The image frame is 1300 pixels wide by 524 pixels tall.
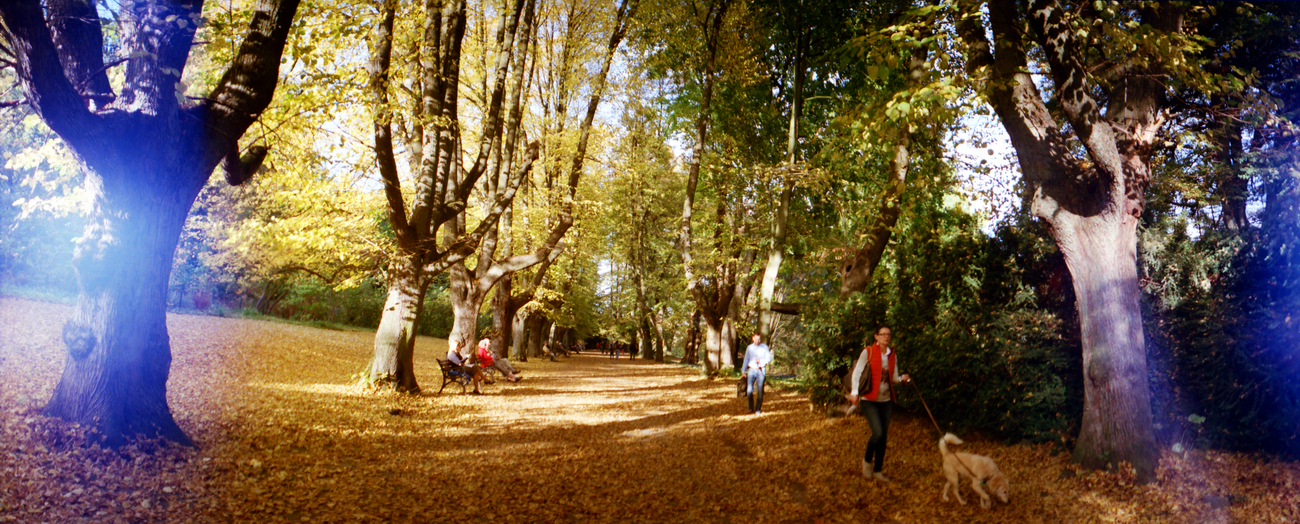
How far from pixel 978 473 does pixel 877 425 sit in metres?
1.05

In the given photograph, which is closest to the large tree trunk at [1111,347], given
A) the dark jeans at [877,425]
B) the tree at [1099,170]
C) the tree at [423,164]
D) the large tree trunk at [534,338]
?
the tree at [1099,170]

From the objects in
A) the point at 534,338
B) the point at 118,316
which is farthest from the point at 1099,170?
the point at 534,338

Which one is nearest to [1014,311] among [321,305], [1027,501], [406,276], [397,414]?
[1027,501]

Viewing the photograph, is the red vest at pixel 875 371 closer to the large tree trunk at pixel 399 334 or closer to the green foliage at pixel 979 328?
the green foliage at pixel 979 328

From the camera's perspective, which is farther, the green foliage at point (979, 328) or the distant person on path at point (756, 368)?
the distant person on path at point (756, 368)

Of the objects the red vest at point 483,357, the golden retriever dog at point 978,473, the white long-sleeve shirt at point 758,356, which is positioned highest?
the white long-sleeve shirt at point 758,356

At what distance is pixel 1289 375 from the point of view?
6.20 meters

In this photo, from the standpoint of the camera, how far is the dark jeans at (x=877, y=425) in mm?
6422

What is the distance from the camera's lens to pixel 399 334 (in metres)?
11.8

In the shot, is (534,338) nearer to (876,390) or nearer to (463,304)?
(463,304)

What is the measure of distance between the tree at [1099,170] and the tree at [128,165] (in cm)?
734

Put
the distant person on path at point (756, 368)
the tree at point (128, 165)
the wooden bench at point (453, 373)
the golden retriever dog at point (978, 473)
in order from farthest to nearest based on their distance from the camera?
the wooden bench at point (453, 373), the distant person on path at point (756, 368), the golden retriever dog at point (978, 473), the tree at point (128, 165)

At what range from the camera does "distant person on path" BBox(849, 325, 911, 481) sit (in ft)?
21.2

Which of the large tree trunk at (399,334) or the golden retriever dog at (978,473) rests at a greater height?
the large tree trunk at (399,334)
